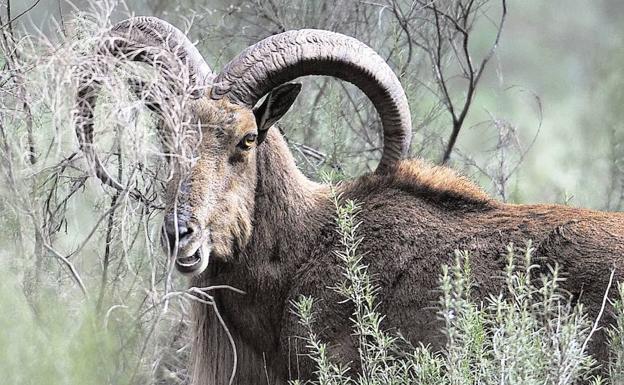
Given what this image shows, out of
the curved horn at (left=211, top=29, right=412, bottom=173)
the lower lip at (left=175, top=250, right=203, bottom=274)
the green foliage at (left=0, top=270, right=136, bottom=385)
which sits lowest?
the green foliage at (left=0, top=270, right=136, bottom=385)

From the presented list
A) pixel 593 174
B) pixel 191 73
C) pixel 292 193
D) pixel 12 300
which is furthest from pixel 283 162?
pixel 593 174

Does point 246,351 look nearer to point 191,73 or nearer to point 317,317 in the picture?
point 317,317

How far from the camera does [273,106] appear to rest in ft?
28.7

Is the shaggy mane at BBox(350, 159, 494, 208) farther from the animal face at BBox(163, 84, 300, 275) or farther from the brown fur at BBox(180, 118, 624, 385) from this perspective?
the animal face at BBox(163, 84, 300, 275)

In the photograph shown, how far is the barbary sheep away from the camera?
27.1 feet

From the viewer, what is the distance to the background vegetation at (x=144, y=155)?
22.7 ft

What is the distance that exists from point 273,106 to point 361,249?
110 cm

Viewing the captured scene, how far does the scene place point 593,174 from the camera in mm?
15891

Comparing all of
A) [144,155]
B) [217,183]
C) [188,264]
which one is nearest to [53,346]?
[144,155]

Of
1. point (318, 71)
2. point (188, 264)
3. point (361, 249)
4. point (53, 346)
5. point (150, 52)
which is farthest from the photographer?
point (318, 71)

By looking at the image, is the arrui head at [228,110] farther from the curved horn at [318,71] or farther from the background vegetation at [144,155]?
the background vegetation at [144,155]

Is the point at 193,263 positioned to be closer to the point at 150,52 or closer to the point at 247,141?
the point at 247,141

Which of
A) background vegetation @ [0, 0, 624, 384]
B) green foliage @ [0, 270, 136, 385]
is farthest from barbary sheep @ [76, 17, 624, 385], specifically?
green foliage @ [0, 270, 136, 385]

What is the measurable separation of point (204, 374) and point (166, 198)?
1.43 meters
